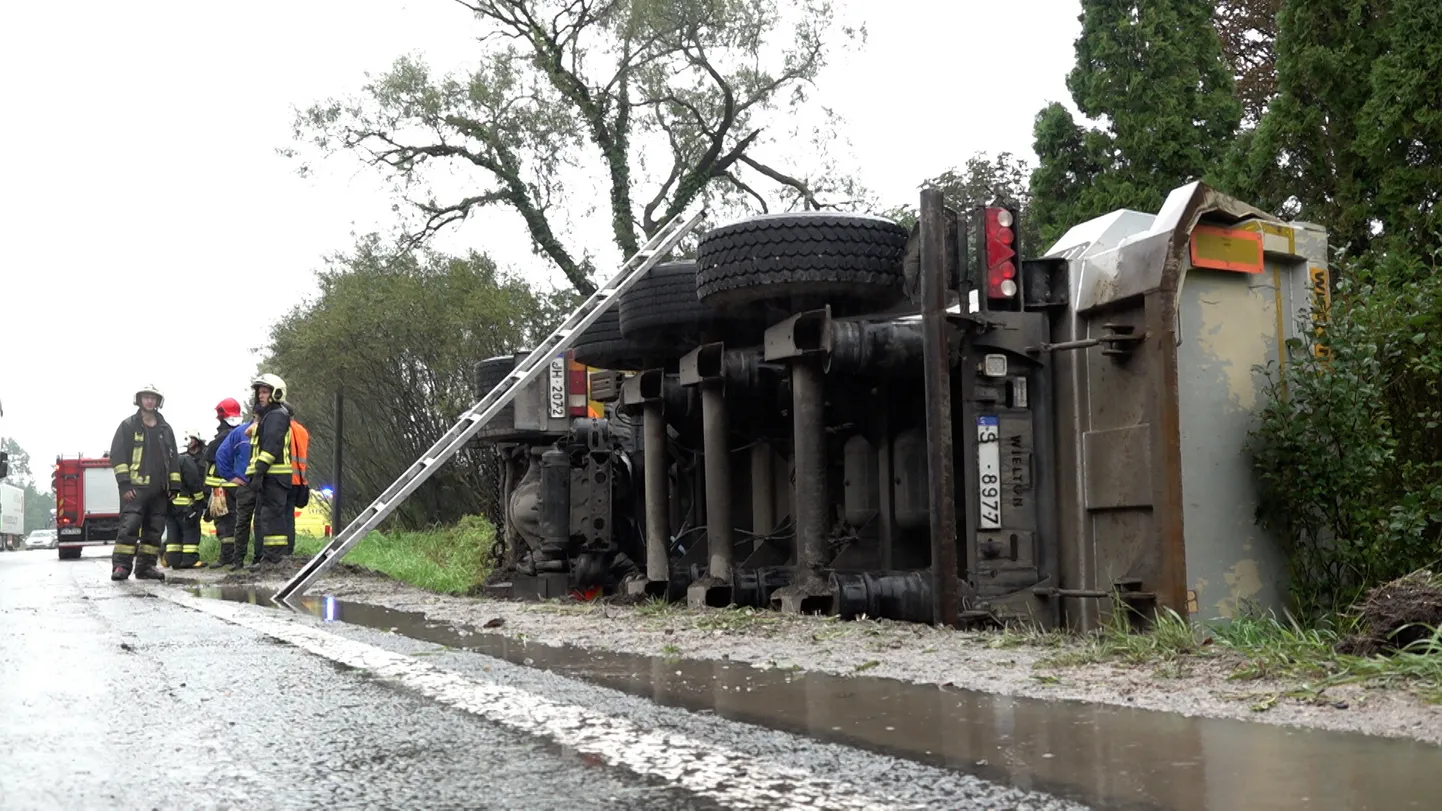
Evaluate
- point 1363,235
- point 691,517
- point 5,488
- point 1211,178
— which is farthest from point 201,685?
point 5,488

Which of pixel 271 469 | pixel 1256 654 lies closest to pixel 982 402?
pixel 1256 654

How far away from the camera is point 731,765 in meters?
3.36

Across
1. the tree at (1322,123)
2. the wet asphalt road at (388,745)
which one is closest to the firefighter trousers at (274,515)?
the wet asphalt road at (388,745)

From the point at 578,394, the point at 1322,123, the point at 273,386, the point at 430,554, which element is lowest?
the point at 430,554

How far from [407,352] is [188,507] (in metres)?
5.51

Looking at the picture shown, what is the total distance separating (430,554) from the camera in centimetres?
1739

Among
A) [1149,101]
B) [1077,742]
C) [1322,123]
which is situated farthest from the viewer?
[1149,101]

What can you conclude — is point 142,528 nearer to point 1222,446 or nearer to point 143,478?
point 143,478

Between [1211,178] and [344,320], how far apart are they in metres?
14.1

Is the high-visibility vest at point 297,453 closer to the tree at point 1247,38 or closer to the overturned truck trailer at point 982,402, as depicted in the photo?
the overturned truck trailer at point 982,402

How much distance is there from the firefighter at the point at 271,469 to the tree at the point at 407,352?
621 cm

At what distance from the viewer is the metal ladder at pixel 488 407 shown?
990 cm

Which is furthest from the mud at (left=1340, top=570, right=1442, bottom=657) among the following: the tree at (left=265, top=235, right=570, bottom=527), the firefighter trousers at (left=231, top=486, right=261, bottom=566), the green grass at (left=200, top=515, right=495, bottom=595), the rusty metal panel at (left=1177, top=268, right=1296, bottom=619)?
the tree at (left=265, top=235, right=570, bottom=527)

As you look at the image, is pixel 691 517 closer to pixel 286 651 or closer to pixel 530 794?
pixel 286 651
